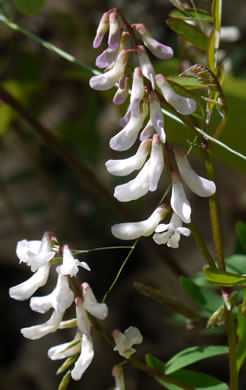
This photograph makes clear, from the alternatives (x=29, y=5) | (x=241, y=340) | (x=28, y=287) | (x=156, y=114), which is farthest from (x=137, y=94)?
(x=29, y=5)

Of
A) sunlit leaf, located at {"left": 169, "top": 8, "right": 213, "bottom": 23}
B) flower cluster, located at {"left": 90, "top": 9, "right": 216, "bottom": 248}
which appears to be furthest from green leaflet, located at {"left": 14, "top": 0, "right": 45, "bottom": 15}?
flower cluster, located at {"left": 90, "top": 9, "right": 216, "bottom": 248}

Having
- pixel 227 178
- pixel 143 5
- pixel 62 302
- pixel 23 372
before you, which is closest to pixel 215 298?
pixel 62 302

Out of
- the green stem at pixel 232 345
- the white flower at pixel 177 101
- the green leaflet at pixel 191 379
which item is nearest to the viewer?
the white flower at pixel 177 101

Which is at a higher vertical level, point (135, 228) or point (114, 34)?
point (114, 34)

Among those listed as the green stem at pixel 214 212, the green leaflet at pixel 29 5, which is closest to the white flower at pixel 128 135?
the green stem at pixel 214 212

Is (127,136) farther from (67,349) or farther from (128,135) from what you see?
(67,349)

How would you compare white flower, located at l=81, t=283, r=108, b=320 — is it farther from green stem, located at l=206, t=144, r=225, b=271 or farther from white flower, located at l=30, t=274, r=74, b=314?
green stem, located at l=206, t=144, r=225, b=271

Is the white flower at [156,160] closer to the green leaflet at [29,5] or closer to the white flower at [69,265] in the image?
the white flower at [69,265]
